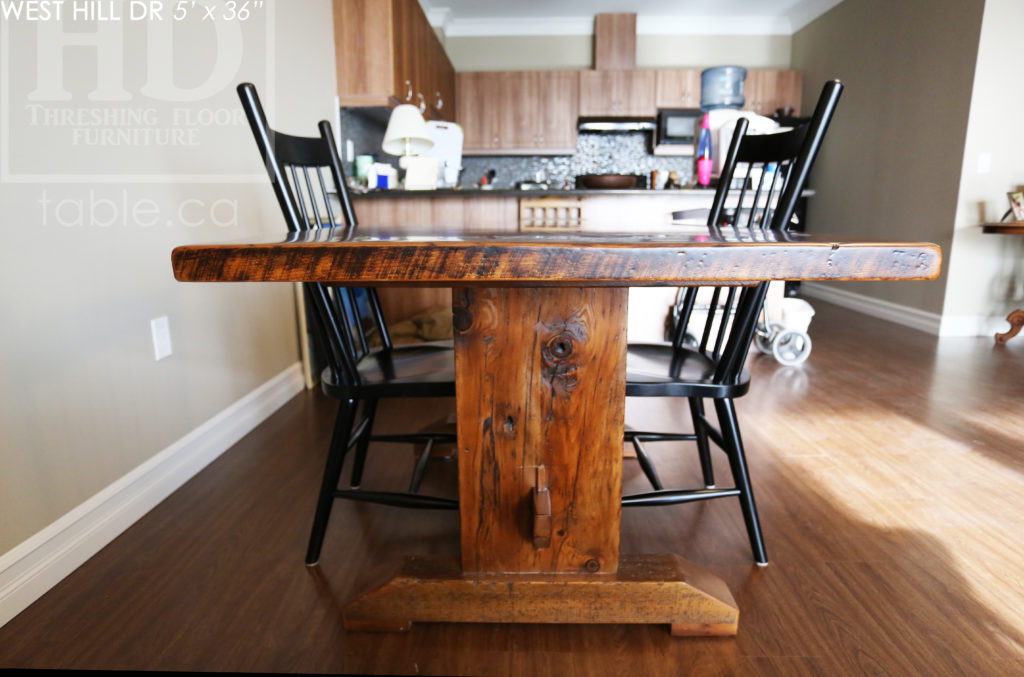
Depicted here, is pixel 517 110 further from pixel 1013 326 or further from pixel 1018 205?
pixel 1013 326

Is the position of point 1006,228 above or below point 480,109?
below

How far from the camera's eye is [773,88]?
6.02 metres

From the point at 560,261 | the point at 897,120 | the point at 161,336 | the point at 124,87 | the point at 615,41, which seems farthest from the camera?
the point at 615,41

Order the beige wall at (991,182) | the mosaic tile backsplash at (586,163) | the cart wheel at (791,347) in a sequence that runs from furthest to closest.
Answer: the mosaic tile backsplash at (586,163) < the beige wall at (991,182) < the cart wheel at (791,347)

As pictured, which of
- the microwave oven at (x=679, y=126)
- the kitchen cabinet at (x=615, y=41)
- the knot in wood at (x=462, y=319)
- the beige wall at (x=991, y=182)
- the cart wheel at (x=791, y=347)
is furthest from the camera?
the microwave oven at (x=679, y=126)

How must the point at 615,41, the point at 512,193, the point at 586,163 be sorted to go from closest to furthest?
the point at 512,193, the point at 615,41, the point at 586,163

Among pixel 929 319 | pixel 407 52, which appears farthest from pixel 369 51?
pixel 929 319

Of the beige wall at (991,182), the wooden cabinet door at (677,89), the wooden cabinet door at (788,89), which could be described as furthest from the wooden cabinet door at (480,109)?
the beige wall at (991,182)

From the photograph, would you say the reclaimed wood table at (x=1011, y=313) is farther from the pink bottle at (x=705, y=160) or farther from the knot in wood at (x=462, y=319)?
the knot in wood at (x=462, y=319)

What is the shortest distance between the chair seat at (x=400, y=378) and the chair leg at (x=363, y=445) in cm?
14

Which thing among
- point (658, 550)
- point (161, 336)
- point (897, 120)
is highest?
point (897, 120)

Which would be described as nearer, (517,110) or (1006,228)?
(1006,228)

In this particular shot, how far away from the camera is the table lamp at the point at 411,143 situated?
3135 millimetres

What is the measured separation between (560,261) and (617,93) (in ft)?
19.2
